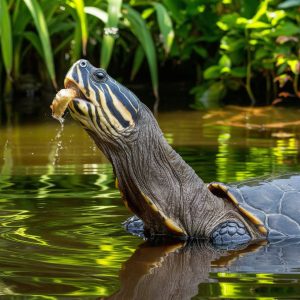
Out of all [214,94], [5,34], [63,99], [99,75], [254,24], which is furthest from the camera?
[214,94]

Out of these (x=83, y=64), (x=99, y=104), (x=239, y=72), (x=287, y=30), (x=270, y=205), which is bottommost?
(x=270, y=205)

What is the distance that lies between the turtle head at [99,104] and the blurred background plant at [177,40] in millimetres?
4659

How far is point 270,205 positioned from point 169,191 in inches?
14.8

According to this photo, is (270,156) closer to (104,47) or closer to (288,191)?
(288,191)

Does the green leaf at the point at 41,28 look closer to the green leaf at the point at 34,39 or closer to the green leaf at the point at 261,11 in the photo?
the green leaf at the point at 34,39

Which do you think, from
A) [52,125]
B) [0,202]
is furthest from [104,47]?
[0,202]

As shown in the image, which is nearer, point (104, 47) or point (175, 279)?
point (175, 279)

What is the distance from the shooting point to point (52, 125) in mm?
7910

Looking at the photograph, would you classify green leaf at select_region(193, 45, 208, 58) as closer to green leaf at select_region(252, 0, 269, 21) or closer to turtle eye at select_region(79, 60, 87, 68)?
green leaf at select_region(252, 0, 269, 21)

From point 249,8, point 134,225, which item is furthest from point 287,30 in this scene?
point 134,225

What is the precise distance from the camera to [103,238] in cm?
391

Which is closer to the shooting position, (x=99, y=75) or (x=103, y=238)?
(x=99, y=75)

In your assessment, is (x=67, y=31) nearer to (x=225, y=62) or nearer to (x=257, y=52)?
(x=225, y=62)

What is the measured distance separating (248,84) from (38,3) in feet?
6.95
